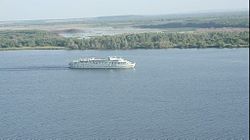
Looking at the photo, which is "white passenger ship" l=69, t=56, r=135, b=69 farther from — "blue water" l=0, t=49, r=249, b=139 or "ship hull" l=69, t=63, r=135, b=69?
"blue water" l=0, t=49, r=249, b=139

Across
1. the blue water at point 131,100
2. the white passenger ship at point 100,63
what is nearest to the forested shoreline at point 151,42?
the blue water at point 131,100

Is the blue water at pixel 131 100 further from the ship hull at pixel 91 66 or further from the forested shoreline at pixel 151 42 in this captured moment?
the forested shoreline at pixel 151 42

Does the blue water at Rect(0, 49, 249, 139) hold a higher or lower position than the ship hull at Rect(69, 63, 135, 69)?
higher

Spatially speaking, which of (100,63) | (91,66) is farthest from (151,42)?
(91,66)

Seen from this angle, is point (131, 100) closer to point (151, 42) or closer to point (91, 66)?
point (91, 66)

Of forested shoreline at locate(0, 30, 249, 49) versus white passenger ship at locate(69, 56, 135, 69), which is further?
forested shoreline at locate(0, 30, 249, 49)

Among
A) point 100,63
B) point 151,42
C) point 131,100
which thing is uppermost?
point 131,100

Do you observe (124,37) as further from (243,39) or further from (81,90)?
(81,90)

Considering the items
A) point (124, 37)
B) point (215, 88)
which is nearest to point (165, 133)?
point (215, 88)

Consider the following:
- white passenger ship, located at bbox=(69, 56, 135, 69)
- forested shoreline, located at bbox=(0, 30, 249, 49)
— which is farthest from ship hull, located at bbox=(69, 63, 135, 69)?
forested shoreline, located at bbox=(0, 30, 249, 49)
